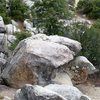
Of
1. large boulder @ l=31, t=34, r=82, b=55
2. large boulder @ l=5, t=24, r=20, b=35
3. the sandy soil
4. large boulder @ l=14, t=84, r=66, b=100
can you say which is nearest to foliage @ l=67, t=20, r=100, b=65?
large boulder @ l=31, t=34, r=82, b=55

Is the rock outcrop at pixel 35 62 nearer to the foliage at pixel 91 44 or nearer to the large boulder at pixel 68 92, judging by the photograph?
the large boulder at pixel 68 92

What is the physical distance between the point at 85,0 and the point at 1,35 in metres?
8.89

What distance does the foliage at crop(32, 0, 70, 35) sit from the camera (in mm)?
15070

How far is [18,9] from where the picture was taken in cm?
2394

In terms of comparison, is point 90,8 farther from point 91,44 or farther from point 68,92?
point 68,92

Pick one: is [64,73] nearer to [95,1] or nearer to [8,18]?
[8,18]

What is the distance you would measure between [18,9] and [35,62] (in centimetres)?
1314

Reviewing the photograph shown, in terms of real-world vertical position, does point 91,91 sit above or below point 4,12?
above

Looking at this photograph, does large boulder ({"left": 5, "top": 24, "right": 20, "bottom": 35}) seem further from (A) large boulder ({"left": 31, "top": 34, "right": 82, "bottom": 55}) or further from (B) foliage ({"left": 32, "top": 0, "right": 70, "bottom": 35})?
(A) large boulder ({"left": 31, "top": 34, "right": 82, "bottom": 55})

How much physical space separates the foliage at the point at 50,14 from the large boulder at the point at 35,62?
3.23 metres

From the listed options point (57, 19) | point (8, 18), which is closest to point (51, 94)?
point (57, 19)

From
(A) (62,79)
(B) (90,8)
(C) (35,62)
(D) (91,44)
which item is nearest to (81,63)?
(A) (62,79)

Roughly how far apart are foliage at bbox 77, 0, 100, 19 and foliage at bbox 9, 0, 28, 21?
164 inches

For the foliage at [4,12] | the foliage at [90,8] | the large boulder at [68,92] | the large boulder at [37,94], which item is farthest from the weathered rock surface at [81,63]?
the foliage at [90,8]
